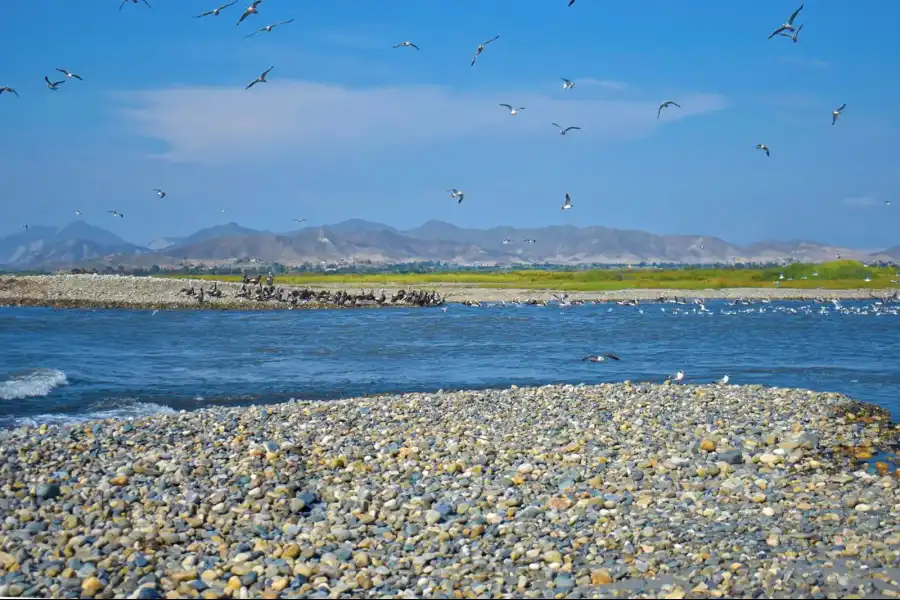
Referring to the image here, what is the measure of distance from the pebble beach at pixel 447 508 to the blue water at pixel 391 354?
594cm

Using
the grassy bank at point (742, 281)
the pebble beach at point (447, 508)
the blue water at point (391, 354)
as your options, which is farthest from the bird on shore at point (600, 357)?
the grassy bank at point (742, 281)

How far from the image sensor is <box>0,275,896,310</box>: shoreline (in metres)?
61.8

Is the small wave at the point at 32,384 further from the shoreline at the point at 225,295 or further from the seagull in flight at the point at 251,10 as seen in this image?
the shoreline at the point at 225,295

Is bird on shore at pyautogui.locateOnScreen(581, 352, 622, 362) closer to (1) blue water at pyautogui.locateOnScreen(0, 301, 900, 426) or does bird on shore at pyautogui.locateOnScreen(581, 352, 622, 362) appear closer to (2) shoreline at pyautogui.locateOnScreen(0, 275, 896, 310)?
(1) blue water at pyautogui.locateOnScreen(0, 301, 900, 426)

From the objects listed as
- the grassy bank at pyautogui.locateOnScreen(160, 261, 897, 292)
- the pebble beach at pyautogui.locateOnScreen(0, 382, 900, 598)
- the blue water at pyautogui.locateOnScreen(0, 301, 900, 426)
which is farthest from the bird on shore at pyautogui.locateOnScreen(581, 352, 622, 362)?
the grassy bank at pyautogui.locateOnScreen(160, 261, 897, 292)

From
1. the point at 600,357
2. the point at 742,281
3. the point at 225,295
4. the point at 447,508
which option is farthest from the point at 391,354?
the point at 742,281

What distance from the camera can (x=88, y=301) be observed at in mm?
62312

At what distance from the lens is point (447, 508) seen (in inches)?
381

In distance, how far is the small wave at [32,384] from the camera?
19984 millimetres

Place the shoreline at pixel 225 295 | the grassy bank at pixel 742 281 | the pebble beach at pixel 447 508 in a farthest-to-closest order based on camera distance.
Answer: the grassy bank at pixel 742 281
the shoreline at pixel 225 295
the pebble beach at pixel 447 508

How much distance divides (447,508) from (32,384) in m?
15.8

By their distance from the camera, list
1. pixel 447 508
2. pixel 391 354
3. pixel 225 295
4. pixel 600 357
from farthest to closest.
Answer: pixel 225 295, pixel 391 354, pixel 600 357, pixel 447 508

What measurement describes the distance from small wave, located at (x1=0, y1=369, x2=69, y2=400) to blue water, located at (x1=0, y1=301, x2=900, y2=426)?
0.07 m

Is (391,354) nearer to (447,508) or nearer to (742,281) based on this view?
(447,508)
